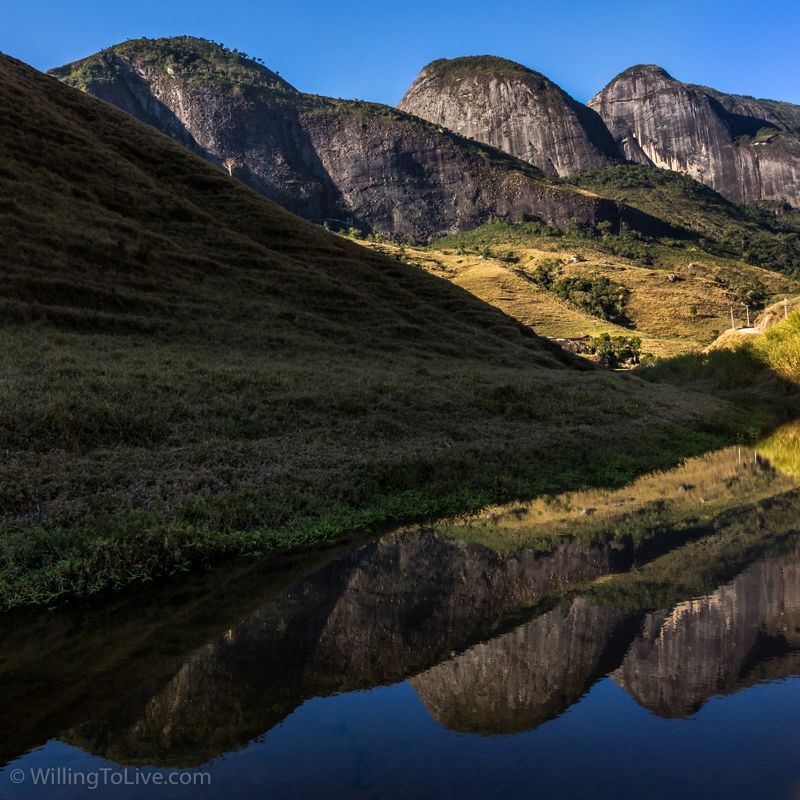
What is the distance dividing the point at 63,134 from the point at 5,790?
55969 millimetres

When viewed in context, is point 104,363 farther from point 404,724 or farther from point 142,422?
point 404,724

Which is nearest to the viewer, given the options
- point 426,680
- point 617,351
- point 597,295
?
point 426,680

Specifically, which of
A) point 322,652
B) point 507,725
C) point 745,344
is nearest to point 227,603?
point 322,652

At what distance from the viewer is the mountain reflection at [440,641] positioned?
7566mm

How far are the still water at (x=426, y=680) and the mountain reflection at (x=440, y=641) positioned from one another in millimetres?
33

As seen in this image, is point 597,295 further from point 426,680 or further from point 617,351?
point 426,680

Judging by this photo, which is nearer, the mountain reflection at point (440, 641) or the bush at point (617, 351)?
the mountain reflection at point (440, 641)

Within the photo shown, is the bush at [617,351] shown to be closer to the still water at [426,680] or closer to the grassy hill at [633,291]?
the grassy hill at [633,291]

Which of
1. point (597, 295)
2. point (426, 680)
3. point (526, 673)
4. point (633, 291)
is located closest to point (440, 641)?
point (426, 680)

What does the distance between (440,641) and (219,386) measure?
17.2 meters

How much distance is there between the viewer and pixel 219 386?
2473 cm

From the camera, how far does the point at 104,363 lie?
86.5ft

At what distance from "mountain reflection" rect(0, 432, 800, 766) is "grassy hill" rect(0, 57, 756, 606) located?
2425mm

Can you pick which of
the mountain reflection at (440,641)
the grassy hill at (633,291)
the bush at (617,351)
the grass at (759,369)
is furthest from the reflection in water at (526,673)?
the grassy hill at (633,291)
